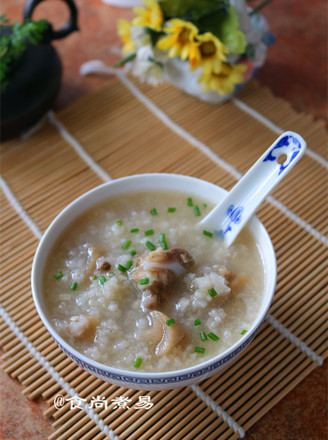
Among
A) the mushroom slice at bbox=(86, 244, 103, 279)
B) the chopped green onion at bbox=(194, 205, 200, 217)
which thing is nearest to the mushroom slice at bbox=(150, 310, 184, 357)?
the mushroom slice at bbox=(86, 244, 103, 279)

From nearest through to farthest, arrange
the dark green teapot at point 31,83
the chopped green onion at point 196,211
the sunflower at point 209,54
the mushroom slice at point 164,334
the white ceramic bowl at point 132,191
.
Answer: the white ceramic bowl at point 132,191 < the mushroom slice at point 164,334 < the chopped green onion at point 196,211 < the sunflower at point 209,54 < the dark green teapot at point 31,83

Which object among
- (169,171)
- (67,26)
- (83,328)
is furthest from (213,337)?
(67,26)

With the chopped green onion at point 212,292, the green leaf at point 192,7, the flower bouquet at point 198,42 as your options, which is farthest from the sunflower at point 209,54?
the chopped green onion at point 212,292

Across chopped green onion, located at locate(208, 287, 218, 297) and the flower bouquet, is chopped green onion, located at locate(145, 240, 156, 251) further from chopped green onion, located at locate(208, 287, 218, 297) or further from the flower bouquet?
the flower bouquet

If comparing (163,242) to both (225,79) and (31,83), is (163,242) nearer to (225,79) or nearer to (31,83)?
(225,79)

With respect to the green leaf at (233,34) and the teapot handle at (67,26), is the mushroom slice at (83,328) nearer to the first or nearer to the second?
the green leaf at (233,34)

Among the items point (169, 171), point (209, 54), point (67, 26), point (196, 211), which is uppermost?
point (67, 26)

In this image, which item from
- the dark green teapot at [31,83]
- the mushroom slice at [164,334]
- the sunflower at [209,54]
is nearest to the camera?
the mushroom slice at [164,334]
